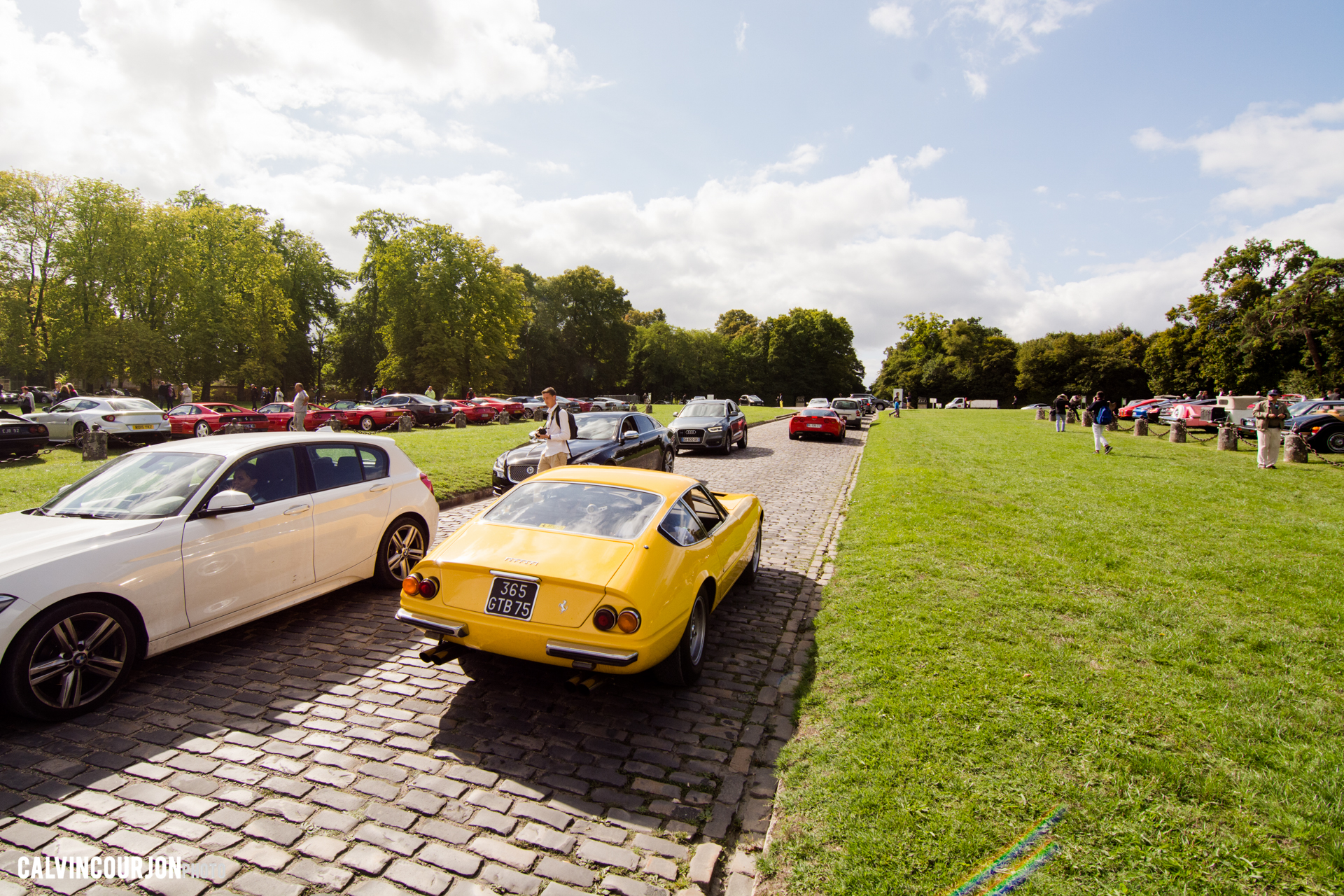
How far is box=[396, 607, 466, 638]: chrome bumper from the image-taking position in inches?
156

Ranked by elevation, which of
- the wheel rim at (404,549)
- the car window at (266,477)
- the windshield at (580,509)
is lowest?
the wheel rim at (404,549)

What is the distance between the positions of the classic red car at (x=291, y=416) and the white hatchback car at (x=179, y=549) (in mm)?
19561

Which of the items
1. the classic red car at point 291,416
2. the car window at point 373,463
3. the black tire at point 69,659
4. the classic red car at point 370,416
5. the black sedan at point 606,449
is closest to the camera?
the black tire at point 69,659

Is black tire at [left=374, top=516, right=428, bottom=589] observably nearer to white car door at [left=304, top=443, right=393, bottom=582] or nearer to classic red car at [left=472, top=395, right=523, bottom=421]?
white car door at [left=304, top=443, right=393, bottom=582]

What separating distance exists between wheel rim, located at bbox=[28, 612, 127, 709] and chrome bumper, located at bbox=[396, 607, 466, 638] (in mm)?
1821

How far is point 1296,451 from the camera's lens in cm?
1605

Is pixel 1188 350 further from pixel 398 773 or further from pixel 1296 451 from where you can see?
pixel 398 773

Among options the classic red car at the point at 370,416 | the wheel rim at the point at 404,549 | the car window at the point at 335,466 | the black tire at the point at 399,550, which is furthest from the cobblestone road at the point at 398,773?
the classic red car at the point at 370,416

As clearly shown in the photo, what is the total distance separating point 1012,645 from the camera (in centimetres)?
502

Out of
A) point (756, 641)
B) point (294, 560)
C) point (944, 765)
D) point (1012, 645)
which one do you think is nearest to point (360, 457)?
point (294, 560)

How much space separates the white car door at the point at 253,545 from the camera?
458 cm

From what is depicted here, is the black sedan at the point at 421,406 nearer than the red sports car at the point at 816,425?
No

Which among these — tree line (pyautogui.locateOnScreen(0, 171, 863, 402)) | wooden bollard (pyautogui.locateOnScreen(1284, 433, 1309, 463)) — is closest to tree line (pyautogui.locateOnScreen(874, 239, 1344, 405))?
wooden bollard (pyautogui.locateOnScreen(1284, 433, 1309, 463))

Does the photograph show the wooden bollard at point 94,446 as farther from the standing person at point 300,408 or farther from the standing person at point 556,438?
the standing person at point 556,438
